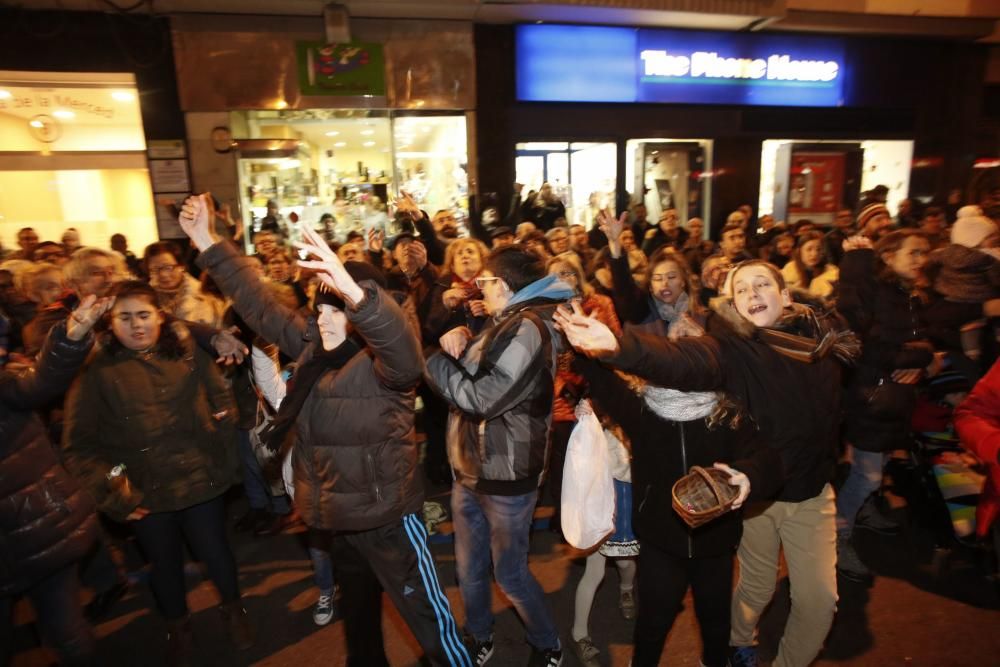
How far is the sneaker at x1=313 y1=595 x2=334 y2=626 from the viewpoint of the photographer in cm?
360

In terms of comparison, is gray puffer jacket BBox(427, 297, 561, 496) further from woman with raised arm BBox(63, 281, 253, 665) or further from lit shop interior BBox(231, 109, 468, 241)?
lit shop interior BBox(231, 109, 468, 241)

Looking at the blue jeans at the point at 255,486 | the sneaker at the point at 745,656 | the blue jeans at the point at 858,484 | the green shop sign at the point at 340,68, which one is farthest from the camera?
the green shop sign at the point at 340,68

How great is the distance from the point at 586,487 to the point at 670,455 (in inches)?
22.0

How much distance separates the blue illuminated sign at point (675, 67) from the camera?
1048 centimetres

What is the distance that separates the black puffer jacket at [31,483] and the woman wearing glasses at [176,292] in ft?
6.28

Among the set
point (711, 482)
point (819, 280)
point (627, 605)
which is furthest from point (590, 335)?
point (819, 280)

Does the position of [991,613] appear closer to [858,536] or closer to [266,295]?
[858,536]

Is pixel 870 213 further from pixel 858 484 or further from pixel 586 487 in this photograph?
pixel 586 487

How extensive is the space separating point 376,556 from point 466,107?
355 inches

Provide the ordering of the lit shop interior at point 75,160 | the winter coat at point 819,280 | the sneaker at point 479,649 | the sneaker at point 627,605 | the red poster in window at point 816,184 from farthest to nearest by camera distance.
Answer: the red poster in window at point 816,184 → the lit shop interior at point 75,160 → the winter coat at point 819,280 → the sneaker at point 627,605 → the sneaker at point 479,649

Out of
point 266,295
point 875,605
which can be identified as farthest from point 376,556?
point 875,605

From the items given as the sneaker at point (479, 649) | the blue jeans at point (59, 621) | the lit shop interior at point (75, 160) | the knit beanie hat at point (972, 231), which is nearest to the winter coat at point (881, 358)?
the knit beanie hat at point (972, 231)

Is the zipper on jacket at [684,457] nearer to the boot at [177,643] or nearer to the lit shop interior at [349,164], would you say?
the boot at [177,643]

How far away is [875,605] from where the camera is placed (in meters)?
3.54
